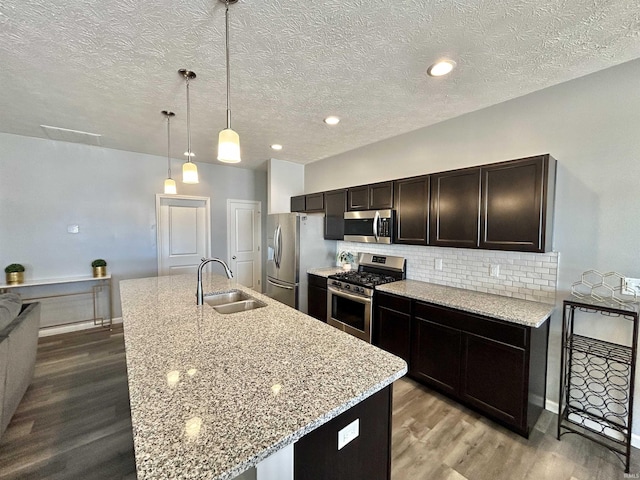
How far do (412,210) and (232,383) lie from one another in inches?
96.0

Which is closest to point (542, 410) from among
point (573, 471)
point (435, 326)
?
point (573, 471)

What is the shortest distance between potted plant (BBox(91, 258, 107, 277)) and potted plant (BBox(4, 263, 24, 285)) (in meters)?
0.71

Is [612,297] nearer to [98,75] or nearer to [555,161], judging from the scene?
[555,161]

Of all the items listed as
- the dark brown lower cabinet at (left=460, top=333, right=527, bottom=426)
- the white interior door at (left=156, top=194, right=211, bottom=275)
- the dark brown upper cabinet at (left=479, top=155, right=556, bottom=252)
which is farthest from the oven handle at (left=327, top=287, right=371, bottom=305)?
the white interior door at (left=156, top=194, right=211, bottom=275)

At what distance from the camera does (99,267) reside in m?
3.85

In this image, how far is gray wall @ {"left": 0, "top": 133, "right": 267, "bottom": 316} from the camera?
3.50 metres

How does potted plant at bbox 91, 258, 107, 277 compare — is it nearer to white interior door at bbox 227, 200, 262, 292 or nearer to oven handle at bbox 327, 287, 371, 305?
white interior door at bbox 227, 200, 262, 292

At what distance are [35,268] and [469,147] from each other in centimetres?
564

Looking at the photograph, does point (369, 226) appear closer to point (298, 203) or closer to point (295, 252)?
point (295, 252)

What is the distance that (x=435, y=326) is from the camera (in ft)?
7.76

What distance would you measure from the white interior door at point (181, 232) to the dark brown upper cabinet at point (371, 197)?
2.83 metres

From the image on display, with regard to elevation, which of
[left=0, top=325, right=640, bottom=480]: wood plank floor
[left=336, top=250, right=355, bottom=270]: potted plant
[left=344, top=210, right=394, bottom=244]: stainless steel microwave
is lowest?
[left=0, top=325, right=640, bottom=480]: wood plank floor

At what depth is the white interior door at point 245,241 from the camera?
17.0ft

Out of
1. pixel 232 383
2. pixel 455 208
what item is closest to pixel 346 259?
pixel 455 208
